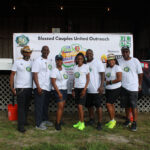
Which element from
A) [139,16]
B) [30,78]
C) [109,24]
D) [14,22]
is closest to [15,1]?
[14,22]

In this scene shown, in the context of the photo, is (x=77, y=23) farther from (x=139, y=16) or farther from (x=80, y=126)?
(x=80, y=126)

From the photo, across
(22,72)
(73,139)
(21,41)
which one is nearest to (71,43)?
(21,41)

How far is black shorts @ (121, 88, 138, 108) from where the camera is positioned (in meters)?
4.23

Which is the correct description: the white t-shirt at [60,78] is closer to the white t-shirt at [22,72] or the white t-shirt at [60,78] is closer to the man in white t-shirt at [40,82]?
the man in white t-shirt at [40,82]

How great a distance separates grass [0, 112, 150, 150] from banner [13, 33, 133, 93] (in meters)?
1.76

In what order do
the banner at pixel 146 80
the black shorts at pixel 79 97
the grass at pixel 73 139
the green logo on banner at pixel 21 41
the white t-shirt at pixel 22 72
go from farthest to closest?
the banner at pixel 146 80, the green logo on banner at pixel 21 41, the black shorts at pixel 79 97, the white t-shirt at pixel 22 72, the grass at pixel 73 139

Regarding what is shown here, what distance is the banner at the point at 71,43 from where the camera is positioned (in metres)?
5.08

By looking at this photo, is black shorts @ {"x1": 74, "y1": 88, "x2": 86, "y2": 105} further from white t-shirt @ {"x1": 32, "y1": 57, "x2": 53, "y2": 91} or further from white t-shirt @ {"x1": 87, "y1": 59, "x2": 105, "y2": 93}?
white t-shirt @ {"x1": 32, "y1": 57, "x2": 53, "y2": 91}

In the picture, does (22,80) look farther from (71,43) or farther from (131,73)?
(131,73)

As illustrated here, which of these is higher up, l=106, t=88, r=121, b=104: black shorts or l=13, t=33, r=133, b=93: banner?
l=13, t=33, r=133, b=93: banner

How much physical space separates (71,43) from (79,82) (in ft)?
4.69

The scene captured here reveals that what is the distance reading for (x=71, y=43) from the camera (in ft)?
16.8

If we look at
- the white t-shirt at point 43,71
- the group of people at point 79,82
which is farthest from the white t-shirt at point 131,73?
the white t-shirt at point 43,71

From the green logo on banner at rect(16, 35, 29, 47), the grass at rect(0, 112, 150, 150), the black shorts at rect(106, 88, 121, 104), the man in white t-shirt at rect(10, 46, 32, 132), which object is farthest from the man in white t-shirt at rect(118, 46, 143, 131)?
the green logo on banner at rect(16, 35, 29, 47)
